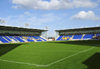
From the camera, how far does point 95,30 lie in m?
56.6

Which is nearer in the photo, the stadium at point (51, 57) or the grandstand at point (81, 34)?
the stadium at point (51, 57)

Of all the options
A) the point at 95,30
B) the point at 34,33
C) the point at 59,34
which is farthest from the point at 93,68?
the point at 59,34

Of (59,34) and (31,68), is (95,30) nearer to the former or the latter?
(59,34)

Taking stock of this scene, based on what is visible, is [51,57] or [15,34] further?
[15,34]

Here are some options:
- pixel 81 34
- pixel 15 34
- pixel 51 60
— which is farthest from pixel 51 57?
pixel 81 34

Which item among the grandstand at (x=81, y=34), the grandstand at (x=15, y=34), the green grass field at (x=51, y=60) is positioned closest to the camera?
the green grass field at (x=51, y=60)

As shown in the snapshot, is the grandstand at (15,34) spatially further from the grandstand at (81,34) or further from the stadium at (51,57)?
the stadium at (51,57)

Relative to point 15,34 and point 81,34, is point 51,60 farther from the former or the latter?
point 81,34

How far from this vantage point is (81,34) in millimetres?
61406

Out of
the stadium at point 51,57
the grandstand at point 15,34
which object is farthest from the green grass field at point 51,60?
the grandstand at point 15,34

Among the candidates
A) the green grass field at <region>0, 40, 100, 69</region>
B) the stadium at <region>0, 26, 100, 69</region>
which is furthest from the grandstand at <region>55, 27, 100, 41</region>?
the green grass field at <region>0, 40, 100, 69</region>

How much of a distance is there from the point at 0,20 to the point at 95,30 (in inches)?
2173

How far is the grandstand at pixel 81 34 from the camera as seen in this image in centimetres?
5375

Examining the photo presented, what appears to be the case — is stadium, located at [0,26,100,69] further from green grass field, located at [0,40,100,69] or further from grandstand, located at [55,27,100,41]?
grandstand, located at [55,27,100,41]
